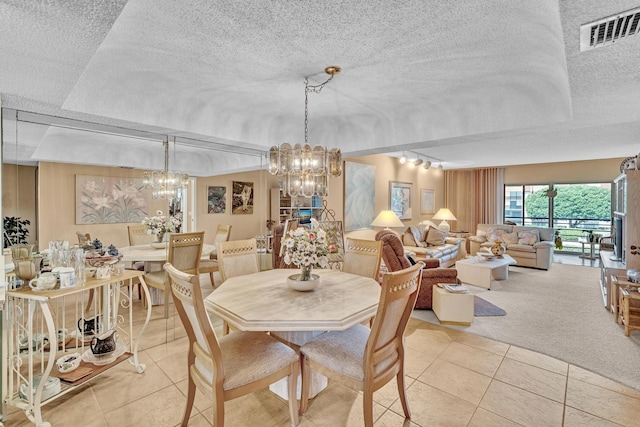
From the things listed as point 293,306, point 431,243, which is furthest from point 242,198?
point 431,243

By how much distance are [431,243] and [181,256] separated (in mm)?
5403

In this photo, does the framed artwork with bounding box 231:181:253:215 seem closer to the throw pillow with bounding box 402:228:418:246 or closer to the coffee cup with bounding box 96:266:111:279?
the coffee cup with bounding box 96:266:111:279

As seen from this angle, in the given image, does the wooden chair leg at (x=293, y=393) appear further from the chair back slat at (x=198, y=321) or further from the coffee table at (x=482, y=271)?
the coffee table at (x=482, y=271)

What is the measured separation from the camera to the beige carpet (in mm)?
2611

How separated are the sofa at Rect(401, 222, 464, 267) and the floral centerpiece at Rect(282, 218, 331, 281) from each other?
4050mm

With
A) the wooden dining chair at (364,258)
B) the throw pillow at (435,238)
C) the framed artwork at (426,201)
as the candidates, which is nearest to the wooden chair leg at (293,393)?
the wooden dining chair at (364,258)

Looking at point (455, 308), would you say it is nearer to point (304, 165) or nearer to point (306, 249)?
point (306, 249)

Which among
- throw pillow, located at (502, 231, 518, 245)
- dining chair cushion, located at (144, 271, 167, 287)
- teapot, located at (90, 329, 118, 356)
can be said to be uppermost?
throw pillow, located at (502, 231, 518, 245)

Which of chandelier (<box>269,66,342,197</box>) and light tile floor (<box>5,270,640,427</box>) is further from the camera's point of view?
chandelier (<box>269,66,342,197</box>)

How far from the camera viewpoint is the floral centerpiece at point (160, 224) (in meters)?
3.10

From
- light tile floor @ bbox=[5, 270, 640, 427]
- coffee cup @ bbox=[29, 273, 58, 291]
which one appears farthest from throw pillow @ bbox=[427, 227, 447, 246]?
coffee cup @ bbox=[29, 273, 58, 291]

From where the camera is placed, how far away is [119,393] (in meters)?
2.17

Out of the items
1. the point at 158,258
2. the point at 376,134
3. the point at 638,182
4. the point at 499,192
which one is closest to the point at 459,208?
the point at 499,192

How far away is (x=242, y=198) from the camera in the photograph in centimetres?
401
